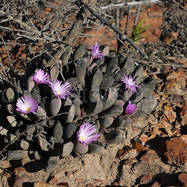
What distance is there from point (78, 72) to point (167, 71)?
1304mm

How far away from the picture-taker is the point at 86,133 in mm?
1994

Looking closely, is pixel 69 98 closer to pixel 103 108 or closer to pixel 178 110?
pixel 103 108

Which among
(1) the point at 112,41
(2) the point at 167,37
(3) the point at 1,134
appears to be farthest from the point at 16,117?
(2) the point at 167,37

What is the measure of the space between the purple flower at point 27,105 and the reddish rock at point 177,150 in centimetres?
109

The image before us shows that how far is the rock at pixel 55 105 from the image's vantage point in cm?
196

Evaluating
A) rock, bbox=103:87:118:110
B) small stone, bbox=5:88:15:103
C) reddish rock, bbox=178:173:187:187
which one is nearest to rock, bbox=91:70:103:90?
rock, bbox=103:87:118:110

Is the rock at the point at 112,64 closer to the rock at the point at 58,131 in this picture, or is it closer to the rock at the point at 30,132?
the rock at the point at 58,131

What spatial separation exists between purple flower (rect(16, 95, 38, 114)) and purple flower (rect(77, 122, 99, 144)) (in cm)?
36

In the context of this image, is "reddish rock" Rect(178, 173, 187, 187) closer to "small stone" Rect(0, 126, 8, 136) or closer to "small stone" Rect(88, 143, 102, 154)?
"small stone" Rect(88, 143, 102, 154)

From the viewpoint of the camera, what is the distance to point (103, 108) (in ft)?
7.22

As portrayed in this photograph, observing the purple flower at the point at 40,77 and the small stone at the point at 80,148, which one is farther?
the purple flower at the point at 40,77

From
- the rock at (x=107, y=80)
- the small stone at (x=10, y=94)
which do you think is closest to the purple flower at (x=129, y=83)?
the rock at (x=107, y=80)

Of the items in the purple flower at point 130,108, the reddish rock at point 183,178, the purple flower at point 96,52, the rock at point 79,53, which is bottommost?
the reddish rock at point 183,178

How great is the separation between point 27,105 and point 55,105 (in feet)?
0.70
